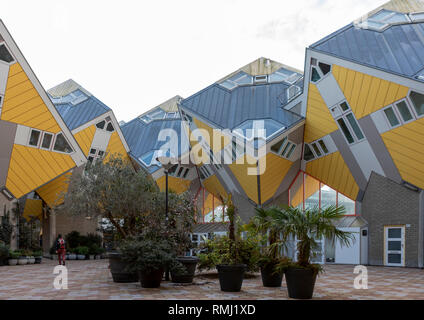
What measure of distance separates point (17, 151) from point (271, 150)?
13.7 meters

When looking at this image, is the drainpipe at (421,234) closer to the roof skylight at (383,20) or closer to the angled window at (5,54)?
the roof skylight at (383,20)

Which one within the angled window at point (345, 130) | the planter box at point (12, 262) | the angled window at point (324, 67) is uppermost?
the angled window at point (324, 67)

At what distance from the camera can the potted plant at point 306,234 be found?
10367mm

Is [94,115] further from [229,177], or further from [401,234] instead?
[401,234]

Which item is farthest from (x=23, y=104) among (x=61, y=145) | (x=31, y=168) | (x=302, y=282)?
(x=302, y=282)

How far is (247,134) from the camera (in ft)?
84.1

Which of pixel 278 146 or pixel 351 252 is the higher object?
pixel 278 146

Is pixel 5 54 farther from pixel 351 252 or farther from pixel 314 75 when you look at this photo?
pixel 351 252

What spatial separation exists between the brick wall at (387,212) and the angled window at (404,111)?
3.95 metres

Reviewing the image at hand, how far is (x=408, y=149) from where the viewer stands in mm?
19766

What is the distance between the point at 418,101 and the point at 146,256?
13.3 metres

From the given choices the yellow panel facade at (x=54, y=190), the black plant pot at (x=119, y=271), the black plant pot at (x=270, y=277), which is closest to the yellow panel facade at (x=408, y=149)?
the black plant pot at (x=270, y=277)

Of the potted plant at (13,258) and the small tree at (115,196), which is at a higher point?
the small tree at (115,196)

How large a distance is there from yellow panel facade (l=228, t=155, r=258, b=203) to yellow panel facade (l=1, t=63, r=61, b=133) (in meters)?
10.8
